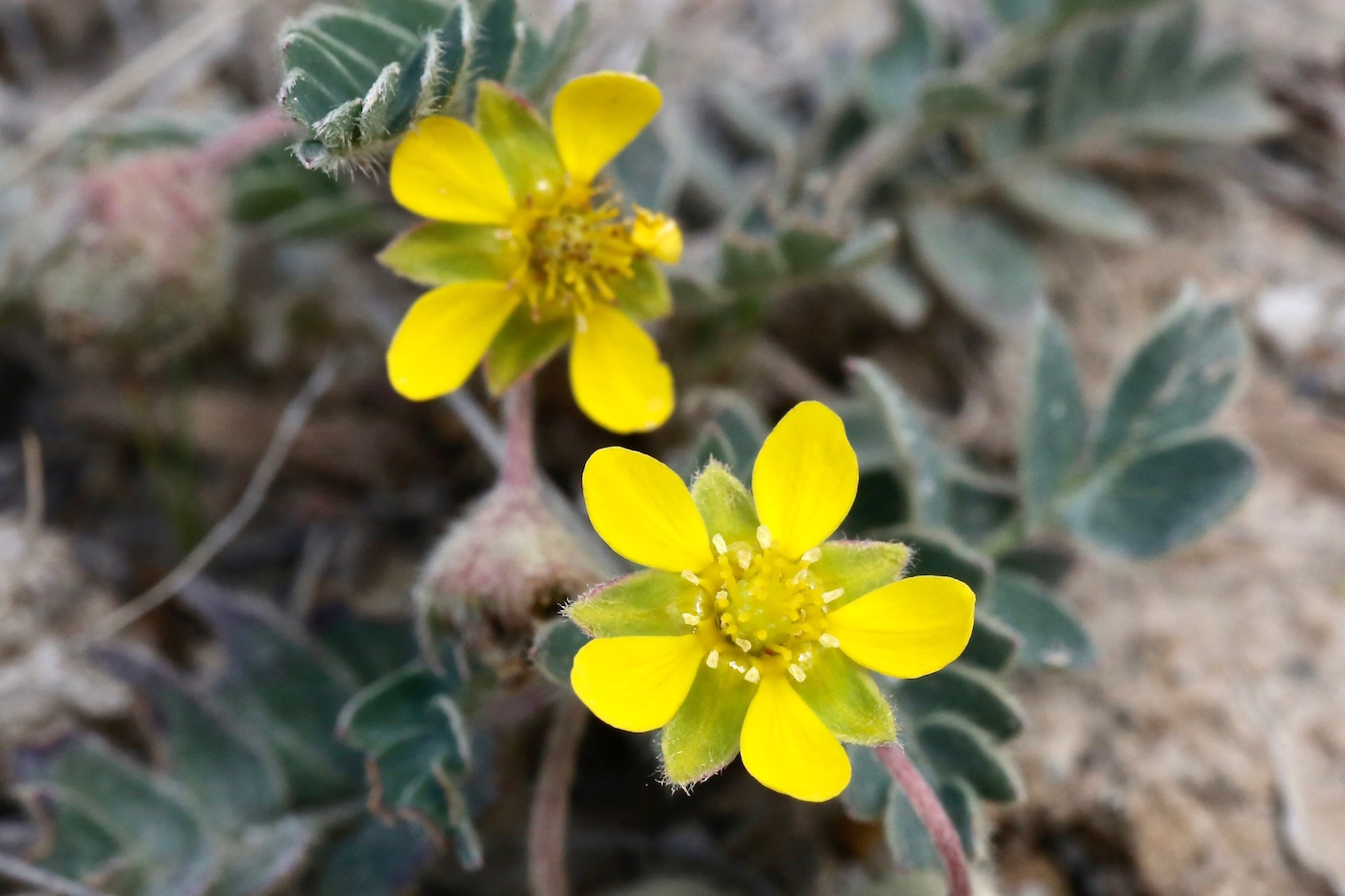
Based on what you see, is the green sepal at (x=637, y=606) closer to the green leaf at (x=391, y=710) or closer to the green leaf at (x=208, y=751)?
the green leaf at (x=391, y=710)

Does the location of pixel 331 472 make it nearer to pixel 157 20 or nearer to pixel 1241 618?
pixel 157 20

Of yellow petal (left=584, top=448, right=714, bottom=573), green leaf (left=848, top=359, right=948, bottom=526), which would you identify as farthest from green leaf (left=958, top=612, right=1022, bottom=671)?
yellow petal (left=584, top=448, right=714, bottom=573)

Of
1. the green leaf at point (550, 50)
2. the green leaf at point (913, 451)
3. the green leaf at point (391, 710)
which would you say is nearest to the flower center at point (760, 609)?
the green leaf at point (913, 451)

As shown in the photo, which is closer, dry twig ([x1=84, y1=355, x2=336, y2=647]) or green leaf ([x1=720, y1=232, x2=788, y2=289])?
green leaf ([x1=720, y1=232, x2=788, y2=289])

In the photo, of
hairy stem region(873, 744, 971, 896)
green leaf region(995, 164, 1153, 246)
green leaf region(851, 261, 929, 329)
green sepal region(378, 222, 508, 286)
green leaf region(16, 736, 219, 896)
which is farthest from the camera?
green leaf region(995, 164, 1153, 246)

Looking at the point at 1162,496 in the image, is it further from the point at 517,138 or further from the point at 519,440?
the point at 517,138

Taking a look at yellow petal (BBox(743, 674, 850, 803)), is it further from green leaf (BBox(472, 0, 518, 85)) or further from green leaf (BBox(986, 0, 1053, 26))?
green leaf (BBox(986, 0, 1053, 26))

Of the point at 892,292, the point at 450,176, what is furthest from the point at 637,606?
the point at 892,292
